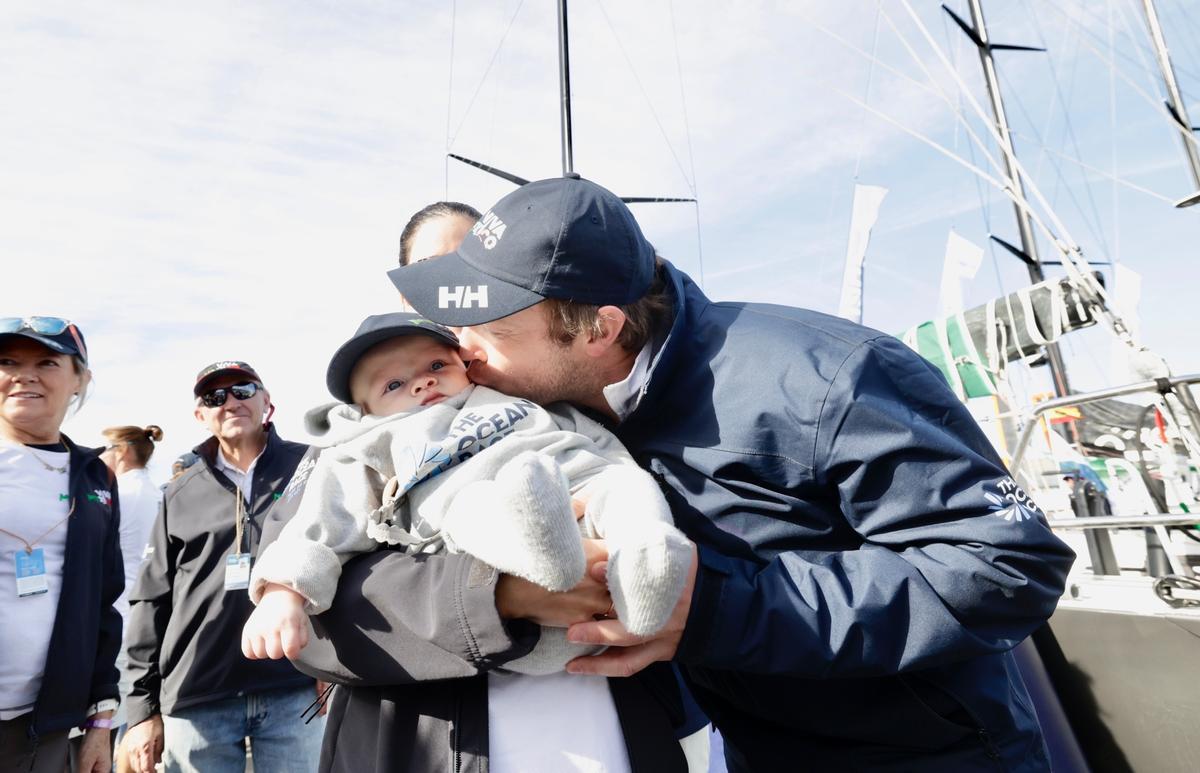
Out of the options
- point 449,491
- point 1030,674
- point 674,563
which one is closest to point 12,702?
point 449,491

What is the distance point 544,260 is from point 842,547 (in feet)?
2.86

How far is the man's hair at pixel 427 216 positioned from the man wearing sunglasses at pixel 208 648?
4.76 feet

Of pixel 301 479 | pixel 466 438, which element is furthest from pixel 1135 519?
pixel 301 479

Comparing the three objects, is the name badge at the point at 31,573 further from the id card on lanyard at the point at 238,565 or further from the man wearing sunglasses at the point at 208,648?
the id card on lanyard at the point at 238,565

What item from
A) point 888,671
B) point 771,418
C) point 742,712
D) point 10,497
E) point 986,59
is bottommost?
point 742,712

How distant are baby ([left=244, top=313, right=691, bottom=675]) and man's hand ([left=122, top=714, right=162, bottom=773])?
2.40 metres

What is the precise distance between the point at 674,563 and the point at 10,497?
3.02 meters

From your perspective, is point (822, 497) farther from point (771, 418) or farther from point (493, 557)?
point (493, 557)

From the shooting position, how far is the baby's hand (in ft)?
4.59

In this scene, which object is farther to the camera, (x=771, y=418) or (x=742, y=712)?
(x=742, y=712)

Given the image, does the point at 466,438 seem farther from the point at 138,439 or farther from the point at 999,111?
the point at 999,111

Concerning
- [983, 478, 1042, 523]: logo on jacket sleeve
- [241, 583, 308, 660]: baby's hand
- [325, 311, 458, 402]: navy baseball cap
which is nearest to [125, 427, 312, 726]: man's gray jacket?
[325, 311, 458, 402]: navy baseball cap

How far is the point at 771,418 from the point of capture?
143 centimetres

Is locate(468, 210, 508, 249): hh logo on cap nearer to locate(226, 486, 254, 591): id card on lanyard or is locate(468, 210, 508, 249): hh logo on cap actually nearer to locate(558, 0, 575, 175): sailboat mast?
locate(226, 486, 254, 591): id card on lanyard
